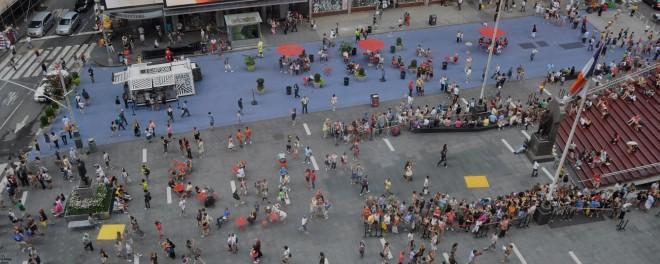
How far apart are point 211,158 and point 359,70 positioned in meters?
15.8

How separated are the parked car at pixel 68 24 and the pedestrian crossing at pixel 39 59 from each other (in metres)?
2.52

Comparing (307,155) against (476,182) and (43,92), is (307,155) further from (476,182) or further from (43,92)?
(43,92)

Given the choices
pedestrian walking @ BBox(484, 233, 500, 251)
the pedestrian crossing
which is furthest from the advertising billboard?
pedestrian walking @ BBox(484, 233, 500, 251)

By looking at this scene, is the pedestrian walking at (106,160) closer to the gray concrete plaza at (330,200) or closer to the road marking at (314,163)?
the gray concrete plaza at (330,200)

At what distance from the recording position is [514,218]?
3428 centimetres

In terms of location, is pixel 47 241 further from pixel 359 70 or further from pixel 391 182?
pixel 359 70

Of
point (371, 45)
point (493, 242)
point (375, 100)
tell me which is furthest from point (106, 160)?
point (493, 242)

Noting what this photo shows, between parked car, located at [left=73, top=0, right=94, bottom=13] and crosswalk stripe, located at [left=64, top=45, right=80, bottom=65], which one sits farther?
parked car, located at [left=73, top=0, right=94, bottom=13]

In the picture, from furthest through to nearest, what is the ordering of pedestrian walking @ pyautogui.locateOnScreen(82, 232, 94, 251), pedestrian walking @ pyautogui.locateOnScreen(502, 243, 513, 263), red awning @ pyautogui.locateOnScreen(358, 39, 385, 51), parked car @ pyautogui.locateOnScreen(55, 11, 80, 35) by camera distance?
parked car @ pyautogui.locateOnScreen(55, 11, 80, 35) < red awning @ pyautogui.locateOnScreen(358, 39, 385, 51) < pedestrian walking @ pyautogui.locateOnScreen(82, 232, 94, 251) < pedestrian walking @ pyautogui.locateOnScreen(502, 243, 513, 263)

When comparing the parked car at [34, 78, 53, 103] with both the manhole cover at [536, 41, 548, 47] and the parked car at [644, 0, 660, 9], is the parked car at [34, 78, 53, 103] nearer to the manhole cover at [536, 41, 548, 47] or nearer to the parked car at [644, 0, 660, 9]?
the manhole cover at [536, 41, 548, 47]

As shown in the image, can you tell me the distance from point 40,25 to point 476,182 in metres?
43.0

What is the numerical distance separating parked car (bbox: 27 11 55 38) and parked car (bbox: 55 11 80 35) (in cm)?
119

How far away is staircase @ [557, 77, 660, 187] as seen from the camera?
3806cm

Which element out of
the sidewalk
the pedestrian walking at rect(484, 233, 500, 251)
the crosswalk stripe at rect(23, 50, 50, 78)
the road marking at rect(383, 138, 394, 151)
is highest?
the sidewalk
